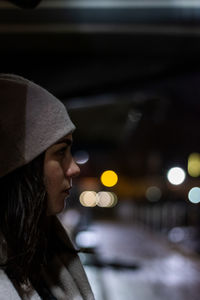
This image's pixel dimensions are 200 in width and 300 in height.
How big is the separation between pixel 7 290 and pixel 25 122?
1.35 feet

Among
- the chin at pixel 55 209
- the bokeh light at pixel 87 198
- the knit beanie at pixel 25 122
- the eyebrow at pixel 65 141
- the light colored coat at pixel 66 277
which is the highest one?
the knit beanie at pixel 25 122

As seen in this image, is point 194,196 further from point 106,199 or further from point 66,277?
point 106,199

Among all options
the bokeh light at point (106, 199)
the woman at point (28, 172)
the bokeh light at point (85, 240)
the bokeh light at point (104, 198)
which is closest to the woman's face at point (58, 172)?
the woman at point (28, 172)

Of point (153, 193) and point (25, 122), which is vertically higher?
point (25, 122)

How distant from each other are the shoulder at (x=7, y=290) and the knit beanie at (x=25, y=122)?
0.84 ft

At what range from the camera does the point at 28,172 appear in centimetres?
128

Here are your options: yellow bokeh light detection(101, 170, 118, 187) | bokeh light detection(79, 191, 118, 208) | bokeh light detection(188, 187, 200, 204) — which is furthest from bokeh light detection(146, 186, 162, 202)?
bokeh light detection(188, 187, 200, 204)

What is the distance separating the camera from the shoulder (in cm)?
110

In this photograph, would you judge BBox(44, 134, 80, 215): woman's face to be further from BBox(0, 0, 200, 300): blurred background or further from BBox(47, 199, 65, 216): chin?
BBox(0, 0, 200, 300): blurred background

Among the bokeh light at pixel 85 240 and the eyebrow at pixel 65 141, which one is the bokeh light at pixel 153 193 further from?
the eyebrow at pixel 65 141

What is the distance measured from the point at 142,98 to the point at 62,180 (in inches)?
305

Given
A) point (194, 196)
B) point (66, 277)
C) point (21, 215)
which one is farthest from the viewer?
point (194, 196)

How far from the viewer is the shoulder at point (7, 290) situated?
1101 mm

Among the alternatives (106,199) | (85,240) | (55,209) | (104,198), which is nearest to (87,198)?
(106,199)
